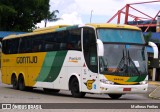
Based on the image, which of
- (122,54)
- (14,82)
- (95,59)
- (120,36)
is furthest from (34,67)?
(122,54)

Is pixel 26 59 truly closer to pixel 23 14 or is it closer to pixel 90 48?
pixel 90 48

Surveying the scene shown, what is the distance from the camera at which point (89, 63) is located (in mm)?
20688

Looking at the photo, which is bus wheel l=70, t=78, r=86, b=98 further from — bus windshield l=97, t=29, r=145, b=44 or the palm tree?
the palm tree

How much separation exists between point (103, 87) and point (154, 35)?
180ft

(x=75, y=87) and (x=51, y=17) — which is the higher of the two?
(x=51, y=17)

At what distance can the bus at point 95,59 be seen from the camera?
65.9 ft

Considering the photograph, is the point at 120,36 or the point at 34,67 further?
the point at 34,67

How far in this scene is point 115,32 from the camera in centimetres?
2089

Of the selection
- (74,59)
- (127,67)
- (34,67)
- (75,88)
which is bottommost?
(75,88)

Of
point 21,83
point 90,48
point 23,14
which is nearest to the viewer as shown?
point 90,48

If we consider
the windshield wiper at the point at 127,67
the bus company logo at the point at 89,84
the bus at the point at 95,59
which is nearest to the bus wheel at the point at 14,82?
the bus at the point at 95,59

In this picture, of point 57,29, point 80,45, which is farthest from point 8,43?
point 80,45

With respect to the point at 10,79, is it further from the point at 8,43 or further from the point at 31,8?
the point at 31,8

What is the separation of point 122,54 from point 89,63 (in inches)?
60.5
